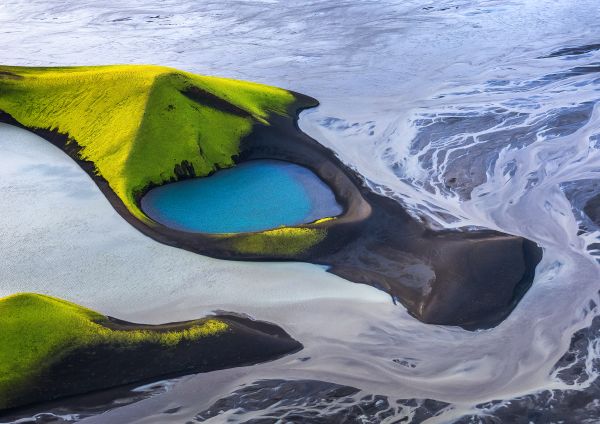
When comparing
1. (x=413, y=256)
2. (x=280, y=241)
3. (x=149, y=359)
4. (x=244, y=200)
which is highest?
(x=244, y=200)

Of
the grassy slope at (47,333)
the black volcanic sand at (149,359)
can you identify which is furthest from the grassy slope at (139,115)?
the grassy slope at (47,333)

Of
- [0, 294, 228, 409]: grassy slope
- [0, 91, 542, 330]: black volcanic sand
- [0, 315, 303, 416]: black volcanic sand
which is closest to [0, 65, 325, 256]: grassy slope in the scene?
[0, 91, 542, 330]: black volcanic sand

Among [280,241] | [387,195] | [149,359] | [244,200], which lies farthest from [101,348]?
[387,195]

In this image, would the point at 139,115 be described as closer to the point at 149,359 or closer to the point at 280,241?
the point at 280,241

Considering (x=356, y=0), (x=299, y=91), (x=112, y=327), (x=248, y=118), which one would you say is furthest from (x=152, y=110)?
(x=356, y=0)

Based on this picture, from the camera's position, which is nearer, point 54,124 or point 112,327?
point 112,327

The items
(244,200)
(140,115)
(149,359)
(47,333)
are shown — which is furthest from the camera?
(140,115)

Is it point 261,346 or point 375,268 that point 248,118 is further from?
point 261,346
